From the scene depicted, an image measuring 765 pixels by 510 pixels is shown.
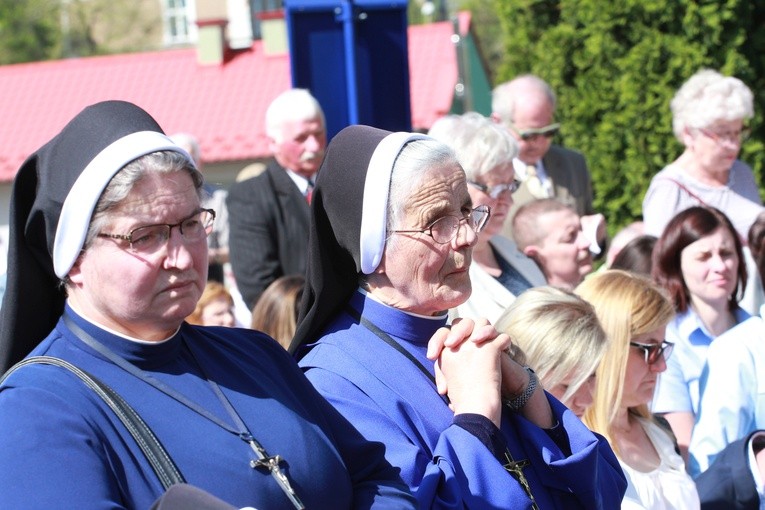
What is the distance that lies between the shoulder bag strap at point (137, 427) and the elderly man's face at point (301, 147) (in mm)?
4475

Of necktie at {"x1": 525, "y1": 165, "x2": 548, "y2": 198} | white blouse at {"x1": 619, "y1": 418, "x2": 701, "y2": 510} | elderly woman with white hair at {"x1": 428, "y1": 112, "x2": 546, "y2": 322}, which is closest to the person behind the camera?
white blouse at {"x1": 619, "y1": 418, "x2": 701, "y2": 510}

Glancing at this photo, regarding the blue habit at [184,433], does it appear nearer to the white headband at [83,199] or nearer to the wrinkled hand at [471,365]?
the white headband at [83,199]

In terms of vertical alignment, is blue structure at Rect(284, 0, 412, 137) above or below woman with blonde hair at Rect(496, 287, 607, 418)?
above

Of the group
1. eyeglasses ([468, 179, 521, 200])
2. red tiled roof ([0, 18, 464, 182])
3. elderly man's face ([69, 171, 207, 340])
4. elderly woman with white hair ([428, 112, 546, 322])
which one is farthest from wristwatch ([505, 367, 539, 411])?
red tiled roof ([0, 18, 464, 182])

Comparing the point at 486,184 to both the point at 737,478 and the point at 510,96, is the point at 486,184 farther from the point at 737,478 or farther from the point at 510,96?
the point at 510,96

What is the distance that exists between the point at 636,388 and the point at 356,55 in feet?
10.8

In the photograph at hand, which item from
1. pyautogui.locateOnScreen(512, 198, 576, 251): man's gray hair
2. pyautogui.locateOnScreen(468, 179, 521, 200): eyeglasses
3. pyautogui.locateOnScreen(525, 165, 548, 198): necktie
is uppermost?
pyautogui.locateOnScreen(468, 179, 521, 200): eyeglasses

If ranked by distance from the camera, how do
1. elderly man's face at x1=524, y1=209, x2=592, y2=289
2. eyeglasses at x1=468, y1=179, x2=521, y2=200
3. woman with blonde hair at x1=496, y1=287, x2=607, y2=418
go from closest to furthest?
woman with blonde hair at x1=496, y1=287, x2=607, y2=418
eyeglasses at x1=468, y1=179, x2=521, y2=200
elderly man's face at x1=524, y1=209, x2=592, y2=289

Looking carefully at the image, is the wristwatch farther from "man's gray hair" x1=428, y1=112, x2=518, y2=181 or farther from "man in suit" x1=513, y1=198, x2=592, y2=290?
"man in suit" x1=513, y1=198, x2=592, y2=290

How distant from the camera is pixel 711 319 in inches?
236

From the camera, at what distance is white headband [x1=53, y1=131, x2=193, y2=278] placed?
246 centimetres

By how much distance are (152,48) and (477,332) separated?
3840cm

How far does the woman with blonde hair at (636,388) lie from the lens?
4.25 metres

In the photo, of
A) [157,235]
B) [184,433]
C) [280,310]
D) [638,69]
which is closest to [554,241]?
[280,310]
